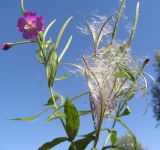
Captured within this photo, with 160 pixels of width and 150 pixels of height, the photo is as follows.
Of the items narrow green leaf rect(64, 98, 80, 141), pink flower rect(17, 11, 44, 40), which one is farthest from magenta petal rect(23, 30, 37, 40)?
narrow green leaf rect(64, 98, 80, 141)

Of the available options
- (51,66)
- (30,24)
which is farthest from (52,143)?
(30,24)

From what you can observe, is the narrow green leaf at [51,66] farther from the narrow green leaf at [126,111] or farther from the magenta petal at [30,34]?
the narrow green leaf at [126,111]

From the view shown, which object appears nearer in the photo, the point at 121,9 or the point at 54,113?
the point at 54,113

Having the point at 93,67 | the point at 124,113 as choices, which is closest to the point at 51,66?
the point at 93,67

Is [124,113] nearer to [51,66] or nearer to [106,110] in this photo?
[106,110]

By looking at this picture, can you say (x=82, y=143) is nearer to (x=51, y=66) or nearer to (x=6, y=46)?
(x=51, y=66)

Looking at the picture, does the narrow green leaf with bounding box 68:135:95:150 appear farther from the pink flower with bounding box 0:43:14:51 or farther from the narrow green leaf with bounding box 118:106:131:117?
the pink flower with bounding box 0:43:14:51
